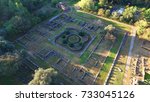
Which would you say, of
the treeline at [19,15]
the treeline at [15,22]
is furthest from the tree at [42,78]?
the treeline at [19,15]

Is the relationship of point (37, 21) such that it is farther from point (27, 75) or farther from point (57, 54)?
point (27, 75)

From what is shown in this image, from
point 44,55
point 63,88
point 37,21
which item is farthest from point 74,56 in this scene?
point 63,88

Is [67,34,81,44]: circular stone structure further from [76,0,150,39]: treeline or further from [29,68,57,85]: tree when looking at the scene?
[29,68,57,85]: tree

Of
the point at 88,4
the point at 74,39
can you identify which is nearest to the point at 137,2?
the point at 88,4

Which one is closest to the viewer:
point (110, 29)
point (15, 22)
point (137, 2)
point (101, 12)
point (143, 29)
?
point (15, 22)

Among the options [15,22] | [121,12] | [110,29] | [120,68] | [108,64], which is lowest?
[120,68]

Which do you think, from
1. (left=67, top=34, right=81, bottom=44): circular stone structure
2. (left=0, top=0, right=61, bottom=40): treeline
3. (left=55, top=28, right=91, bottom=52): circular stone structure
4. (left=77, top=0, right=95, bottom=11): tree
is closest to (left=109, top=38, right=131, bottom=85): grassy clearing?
(left=55, top=28, right=91, bottom=52): circular stone structure

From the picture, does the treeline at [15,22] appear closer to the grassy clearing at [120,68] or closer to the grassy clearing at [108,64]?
the grassy clearing at [108,64]

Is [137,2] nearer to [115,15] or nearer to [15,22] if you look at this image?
[115,15]
